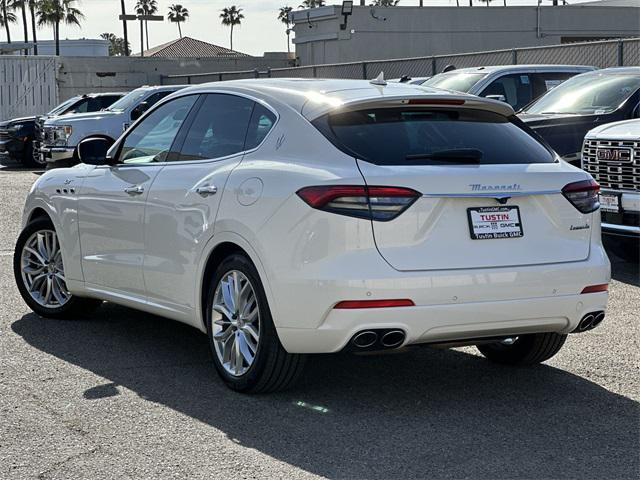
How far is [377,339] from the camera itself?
5414mm

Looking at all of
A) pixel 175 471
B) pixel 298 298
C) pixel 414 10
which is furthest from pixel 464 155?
pixel 414 10

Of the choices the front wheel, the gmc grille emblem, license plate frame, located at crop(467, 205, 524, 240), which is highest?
the gmc grille emblem

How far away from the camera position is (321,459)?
16.2ft

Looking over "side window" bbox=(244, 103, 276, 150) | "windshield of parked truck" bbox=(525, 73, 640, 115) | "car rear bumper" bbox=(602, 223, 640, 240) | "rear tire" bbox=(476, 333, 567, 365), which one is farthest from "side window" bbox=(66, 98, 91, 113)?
"rear tire" bbox=(476, 333, 567, 365)

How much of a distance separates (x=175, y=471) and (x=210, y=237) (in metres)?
1.68

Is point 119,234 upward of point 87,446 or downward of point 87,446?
upward

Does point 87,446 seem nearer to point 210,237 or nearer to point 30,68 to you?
point 210,237

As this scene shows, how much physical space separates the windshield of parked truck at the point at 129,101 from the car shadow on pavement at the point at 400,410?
1583 cm

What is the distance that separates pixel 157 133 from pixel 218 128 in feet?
2.47

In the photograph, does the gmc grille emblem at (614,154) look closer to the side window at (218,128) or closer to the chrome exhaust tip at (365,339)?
the side window at (218,128)

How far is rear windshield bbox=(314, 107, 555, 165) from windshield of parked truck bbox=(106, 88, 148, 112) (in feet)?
57.3

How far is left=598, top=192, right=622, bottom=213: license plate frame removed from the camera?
998cm

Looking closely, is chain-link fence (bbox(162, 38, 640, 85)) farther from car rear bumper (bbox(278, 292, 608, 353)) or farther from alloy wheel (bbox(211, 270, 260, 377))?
alloy wheel (bbox(211, 270, 260, 377))

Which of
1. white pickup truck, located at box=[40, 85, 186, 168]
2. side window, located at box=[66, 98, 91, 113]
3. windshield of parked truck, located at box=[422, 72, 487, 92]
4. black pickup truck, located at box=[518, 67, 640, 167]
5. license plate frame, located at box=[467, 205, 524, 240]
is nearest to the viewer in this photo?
license plate frame, located at box=[467, 205, 524, 240]
